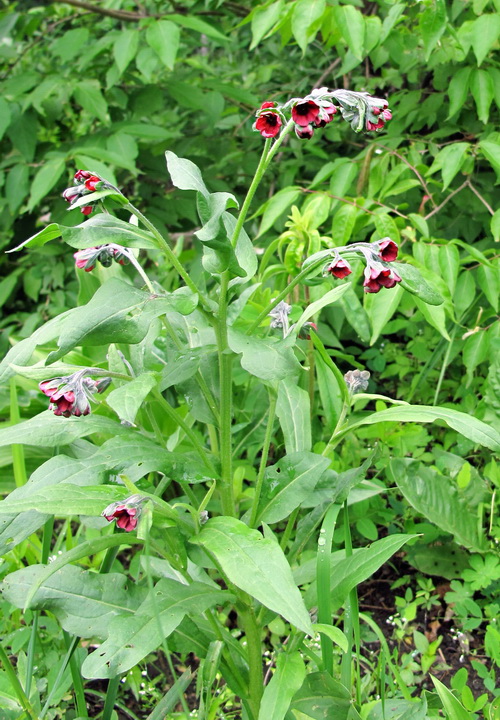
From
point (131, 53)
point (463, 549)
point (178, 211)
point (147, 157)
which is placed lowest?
point (463, 549)

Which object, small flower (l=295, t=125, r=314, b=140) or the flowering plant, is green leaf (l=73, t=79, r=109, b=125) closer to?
the flowering plant

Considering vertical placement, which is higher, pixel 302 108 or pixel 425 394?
pixel 302 108

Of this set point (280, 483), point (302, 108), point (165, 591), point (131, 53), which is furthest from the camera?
point (131, 53)

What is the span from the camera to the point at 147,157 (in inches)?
121

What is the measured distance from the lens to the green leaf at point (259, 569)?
944 mm

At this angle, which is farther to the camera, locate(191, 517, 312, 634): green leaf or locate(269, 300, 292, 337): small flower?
locate(269, 300, 292, 337): small flower

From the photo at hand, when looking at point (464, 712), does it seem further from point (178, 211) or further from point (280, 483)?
point (178, 211)

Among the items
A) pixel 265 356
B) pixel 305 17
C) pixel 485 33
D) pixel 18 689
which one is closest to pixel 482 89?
pixel 485 33

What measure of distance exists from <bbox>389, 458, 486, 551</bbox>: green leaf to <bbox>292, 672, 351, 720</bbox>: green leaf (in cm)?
61

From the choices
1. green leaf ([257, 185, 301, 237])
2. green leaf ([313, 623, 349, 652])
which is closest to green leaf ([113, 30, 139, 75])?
green leaf ([257, 185, 301, 237])

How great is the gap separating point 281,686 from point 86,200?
86cm

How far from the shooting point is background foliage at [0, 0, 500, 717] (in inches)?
74.7

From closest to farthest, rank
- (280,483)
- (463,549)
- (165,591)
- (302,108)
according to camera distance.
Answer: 1. (302,108)
2. (165,591)
3. (280,483)
4. (463,549)

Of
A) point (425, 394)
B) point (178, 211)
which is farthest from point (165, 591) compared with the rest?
point (178, 211)
